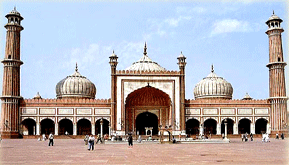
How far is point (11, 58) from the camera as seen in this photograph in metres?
40.6

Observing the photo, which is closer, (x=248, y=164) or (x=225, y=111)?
(x=248, y=164)

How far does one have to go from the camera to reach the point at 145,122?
45.5 m

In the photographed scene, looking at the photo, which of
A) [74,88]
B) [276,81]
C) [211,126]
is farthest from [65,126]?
[276,81]

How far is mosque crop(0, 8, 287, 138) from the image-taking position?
40.7 meters

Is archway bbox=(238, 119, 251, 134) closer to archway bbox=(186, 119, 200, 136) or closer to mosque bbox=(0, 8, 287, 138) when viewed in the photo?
mosque bbox=(0, 8, 287, 138)

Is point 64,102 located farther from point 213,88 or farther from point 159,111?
point 213,88

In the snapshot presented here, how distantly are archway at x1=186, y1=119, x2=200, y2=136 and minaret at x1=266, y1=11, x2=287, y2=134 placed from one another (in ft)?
26.2

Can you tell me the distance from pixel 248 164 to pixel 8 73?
34.4 metres

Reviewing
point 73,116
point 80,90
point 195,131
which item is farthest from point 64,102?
point 195,131

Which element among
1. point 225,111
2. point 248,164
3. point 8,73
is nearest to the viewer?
point 248,164

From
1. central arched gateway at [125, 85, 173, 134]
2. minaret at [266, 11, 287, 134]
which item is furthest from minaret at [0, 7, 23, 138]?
minaret at [266, 11, 287, 134]

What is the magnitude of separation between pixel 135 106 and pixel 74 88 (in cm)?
A: 918

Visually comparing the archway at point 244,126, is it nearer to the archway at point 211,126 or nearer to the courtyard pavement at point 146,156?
the archway at point 211,126

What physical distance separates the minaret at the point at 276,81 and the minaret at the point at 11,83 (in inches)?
1041
